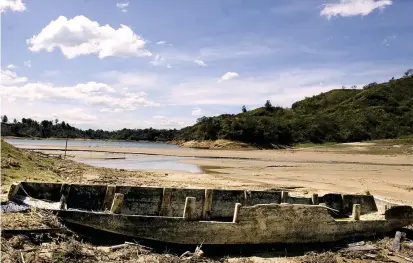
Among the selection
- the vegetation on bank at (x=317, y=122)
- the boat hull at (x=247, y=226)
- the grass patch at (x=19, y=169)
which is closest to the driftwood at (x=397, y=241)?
the boat hull at (x=247, y=226)

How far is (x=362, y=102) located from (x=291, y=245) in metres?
85.1

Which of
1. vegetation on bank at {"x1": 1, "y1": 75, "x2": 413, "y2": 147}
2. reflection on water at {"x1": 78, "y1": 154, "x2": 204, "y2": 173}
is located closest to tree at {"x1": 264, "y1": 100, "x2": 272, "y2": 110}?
vegetation on bank at {"x1": 1, "y1": 75, "x2": 413, "y2": 147}

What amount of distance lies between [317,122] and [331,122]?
3.04 m

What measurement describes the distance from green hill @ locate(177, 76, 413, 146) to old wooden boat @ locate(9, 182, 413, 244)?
1960 inches

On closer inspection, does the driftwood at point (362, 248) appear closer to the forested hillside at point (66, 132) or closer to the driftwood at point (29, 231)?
the driftwood at point (29, 231)

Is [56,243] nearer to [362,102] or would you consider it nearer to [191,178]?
[191,178]

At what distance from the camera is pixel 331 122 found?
7238cm

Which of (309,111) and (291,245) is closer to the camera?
(291,245)

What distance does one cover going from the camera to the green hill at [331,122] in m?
61.7

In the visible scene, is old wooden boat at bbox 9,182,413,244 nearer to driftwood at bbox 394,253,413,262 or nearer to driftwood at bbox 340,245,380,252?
driftwood at bbox 340,245,380,252

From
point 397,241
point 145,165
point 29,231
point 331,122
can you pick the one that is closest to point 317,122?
point 331,122

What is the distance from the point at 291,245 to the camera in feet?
28.6

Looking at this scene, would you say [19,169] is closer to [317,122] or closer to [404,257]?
[404,257]

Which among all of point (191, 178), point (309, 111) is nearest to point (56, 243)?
point (191, 178)
